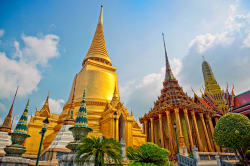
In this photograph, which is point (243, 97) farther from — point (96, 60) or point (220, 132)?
point (96, 60)

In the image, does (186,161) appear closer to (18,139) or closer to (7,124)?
(18,139)

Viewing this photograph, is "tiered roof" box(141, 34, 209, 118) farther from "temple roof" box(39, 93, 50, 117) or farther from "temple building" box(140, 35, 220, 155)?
"temple roof" box(39, 93, 50, 117)

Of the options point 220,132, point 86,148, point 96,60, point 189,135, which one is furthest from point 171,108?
point 86,148

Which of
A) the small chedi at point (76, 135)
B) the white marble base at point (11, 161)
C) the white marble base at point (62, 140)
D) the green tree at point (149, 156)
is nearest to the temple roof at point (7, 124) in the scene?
the white marble base at point (62, 140)

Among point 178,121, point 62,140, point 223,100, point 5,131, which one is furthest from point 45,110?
point 223,100

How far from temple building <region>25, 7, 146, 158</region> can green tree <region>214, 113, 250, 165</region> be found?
717 centimetres

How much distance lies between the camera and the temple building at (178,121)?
20791 mm

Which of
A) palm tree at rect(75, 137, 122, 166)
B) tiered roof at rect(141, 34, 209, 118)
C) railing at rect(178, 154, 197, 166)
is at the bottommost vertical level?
railing at rect(178, 154, 197, 166)

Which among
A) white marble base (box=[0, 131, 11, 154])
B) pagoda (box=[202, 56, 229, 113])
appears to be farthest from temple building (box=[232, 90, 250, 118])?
white marble base (box=[0, 131, 11, 154])

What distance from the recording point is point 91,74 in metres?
23.7

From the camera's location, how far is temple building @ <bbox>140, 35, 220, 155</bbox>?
2079 cm

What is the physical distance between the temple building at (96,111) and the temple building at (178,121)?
3.82 metres

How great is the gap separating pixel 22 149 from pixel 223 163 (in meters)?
11.3

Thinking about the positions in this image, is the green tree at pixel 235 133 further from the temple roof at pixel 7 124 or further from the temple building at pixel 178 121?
Answer: the temple roof at pixel 7 124
